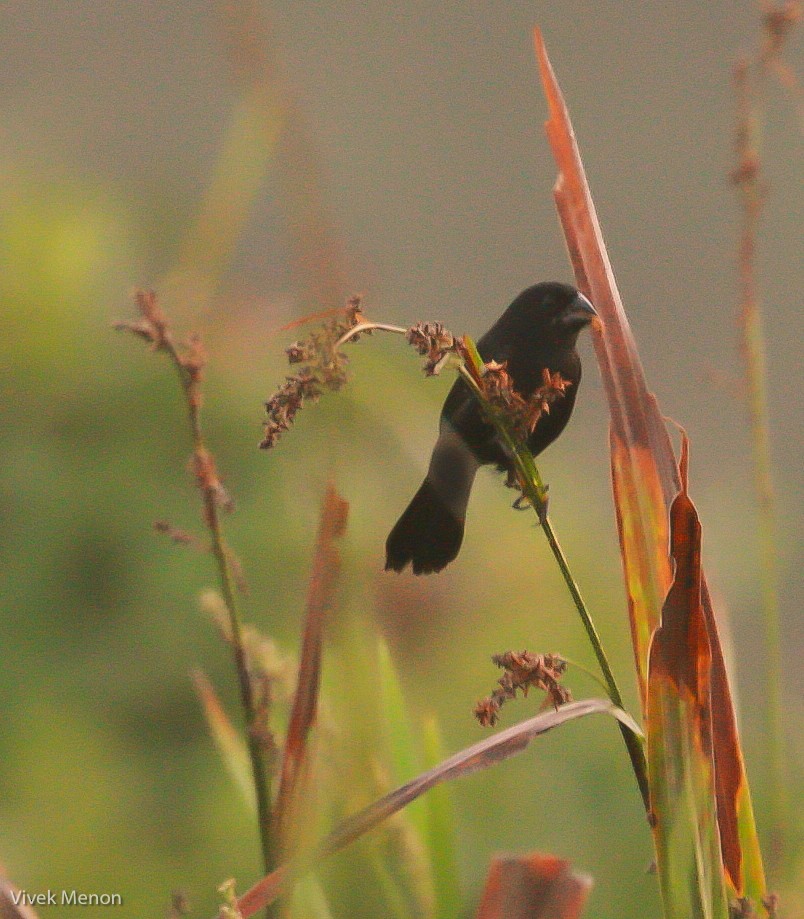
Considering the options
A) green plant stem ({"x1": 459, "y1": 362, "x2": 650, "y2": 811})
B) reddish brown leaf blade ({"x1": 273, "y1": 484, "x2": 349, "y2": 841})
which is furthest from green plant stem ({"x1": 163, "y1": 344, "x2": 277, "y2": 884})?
green plant stem ({"x1": 459, "y1": 362, "x2": 650, "y2": 811})

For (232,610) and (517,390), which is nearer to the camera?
(232,610)

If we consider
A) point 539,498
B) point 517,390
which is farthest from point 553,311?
point 539,498

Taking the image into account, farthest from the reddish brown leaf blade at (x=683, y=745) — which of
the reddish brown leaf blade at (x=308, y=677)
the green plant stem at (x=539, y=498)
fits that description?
the reddish brown leaf blade at (x=308, y=677)

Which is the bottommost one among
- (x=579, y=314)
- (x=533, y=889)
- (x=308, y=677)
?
(x=533, y=889)

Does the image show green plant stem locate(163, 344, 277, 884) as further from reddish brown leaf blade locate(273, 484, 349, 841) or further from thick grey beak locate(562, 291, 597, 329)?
thick grey beak locate(562, 291, 597, 329)

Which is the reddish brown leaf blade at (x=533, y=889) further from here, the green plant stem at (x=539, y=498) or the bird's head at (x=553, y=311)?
the bird's head at (x=553, y=311)

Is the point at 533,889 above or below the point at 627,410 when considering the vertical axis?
below

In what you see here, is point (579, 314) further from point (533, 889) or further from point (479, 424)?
point (533, 889)
